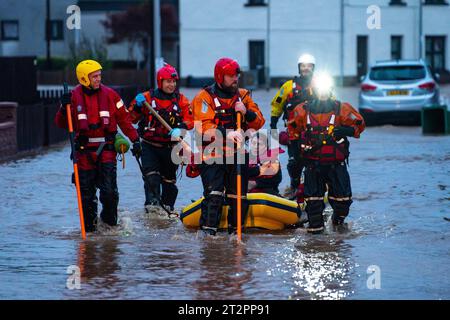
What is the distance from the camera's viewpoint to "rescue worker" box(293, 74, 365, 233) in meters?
12.8

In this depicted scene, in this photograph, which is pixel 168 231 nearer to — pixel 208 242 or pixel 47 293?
pixel 208 242

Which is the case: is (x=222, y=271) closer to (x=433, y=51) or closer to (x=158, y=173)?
(x=158, y=173)

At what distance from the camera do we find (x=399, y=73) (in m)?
30.1

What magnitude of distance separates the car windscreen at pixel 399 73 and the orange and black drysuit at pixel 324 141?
17312 mm

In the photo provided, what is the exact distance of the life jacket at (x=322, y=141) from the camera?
1278 centimetres

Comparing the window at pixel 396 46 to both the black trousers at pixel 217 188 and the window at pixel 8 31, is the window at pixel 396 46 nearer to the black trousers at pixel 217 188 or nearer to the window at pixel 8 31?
the window at pixel 8 31

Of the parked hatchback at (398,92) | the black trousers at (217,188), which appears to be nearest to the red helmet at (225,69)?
the black trousers at (217,188)

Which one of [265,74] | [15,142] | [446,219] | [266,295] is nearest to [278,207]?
[446,219]

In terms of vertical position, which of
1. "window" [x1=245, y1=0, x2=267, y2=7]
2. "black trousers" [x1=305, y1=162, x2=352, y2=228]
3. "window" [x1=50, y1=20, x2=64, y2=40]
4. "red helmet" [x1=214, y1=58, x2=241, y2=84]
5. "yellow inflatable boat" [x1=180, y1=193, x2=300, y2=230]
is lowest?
"yellow inflatable boat" [x1=180, y1=193, x2=300, y2=230]

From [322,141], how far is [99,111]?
7.14ft

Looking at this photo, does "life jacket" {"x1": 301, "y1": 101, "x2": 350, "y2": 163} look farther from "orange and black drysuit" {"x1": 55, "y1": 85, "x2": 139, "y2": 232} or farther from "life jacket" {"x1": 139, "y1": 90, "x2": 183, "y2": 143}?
"life jacket" {"x1": 139, "y1": 90, "x2": 183, "y2": 143}

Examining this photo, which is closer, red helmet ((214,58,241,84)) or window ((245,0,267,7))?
red helmet ((214,58,241,84))

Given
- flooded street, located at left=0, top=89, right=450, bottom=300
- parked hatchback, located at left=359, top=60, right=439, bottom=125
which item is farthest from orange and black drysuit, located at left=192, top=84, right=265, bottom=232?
parked hatchback, located at left=359, top=60, right=439, bottom=125

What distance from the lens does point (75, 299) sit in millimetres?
9367
